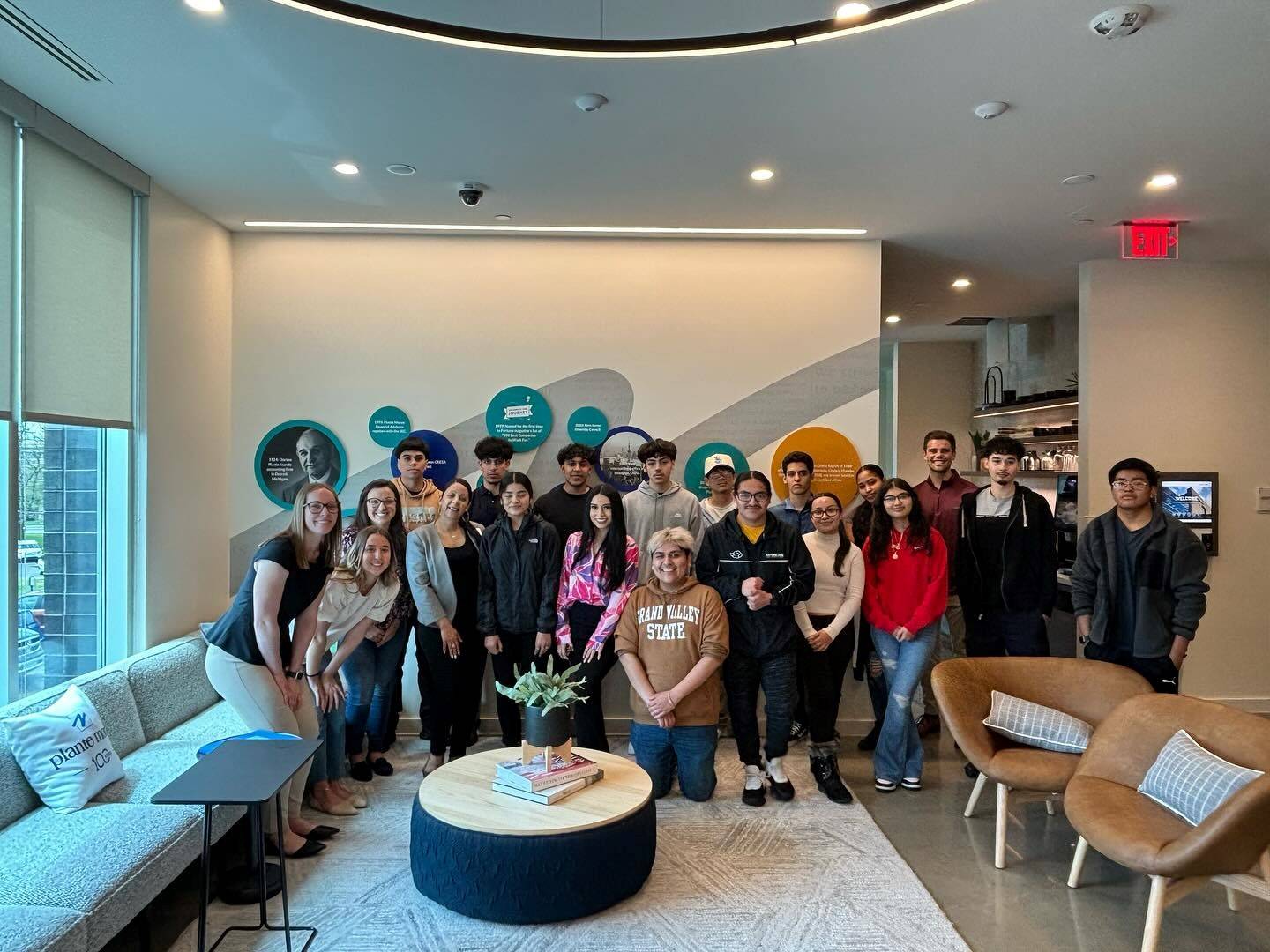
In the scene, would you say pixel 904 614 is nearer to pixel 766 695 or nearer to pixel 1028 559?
pixel 1028 559

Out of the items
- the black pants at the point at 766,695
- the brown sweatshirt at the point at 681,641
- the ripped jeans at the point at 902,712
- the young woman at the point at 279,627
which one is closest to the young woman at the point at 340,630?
the young woman at the point at 279,627

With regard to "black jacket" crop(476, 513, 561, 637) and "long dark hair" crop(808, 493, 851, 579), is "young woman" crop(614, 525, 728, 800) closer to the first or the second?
"black jacket" crop(476, 513, 561, 637)

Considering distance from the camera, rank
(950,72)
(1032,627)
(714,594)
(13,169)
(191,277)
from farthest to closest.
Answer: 1. (191,277)
2. (1032,627)
3. (714,594)
4. (13,169)
5. (950,72)

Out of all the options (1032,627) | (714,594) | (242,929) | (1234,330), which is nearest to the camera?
(242,929)

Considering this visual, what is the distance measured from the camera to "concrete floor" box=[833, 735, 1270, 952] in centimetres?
289

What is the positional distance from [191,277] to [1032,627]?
491 cm

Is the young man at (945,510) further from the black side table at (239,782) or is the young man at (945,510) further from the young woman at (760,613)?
the black side table at (239,782)

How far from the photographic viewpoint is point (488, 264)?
5289 mm

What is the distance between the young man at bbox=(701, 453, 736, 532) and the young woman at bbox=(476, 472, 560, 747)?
0.92m

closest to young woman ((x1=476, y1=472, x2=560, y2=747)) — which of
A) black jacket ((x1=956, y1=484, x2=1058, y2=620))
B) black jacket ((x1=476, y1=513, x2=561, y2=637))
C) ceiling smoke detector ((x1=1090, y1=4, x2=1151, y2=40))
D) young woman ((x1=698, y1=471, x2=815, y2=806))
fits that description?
black jacket ((x1=476, y1=513, x2=561, y2=637))

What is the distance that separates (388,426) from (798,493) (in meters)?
2.50

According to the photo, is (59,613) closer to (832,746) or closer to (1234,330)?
(832,746)

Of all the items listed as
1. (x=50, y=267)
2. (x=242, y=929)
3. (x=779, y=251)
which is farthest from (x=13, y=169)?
(x=779, y=251)

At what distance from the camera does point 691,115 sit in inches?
137
